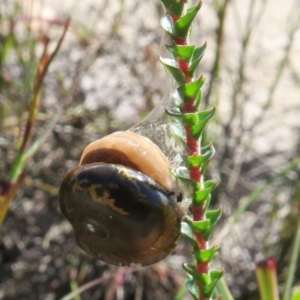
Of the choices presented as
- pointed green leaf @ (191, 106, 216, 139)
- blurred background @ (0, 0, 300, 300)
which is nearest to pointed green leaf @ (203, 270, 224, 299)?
pointed green leaf @ (191, 106, 216, 139)

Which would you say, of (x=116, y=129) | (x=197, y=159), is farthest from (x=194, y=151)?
(x=116, y=129)

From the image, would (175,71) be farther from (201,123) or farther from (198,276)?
(198,276)

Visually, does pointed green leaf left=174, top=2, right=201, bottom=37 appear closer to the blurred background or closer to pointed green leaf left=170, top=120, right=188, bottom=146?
pointed green leaf left=170, top=120, right=188, bottom=146

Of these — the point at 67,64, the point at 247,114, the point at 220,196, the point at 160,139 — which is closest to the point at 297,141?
the point at 247,114

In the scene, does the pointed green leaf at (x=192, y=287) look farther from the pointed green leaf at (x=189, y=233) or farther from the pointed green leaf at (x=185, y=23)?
the pointed green leaf at (x=185, y=23)

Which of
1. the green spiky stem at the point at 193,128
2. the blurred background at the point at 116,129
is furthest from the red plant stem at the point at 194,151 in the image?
the blurred background at the point at 116,129

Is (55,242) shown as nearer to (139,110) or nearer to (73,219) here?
(139,110)
